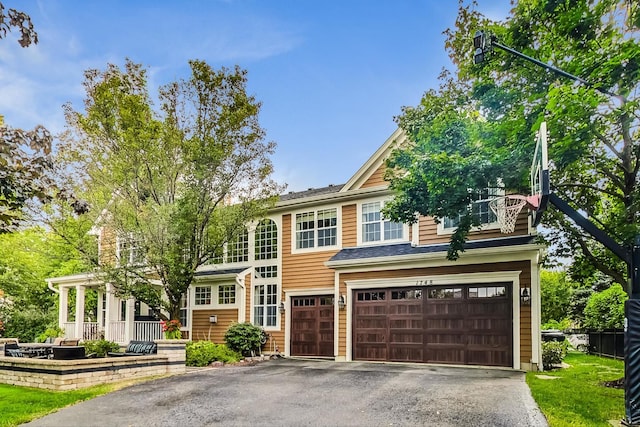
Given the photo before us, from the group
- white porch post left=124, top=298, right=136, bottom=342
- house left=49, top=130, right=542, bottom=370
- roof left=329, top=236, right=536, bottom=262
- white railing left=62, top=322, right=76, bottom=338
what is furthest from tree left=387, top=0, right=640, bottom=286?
white railing left=62, top=322, right=76, bottom=338

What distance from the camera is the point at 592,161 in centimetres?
1189

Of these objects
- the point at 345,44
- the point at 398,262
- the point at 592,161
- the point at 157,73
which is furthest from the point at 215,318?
the point at 592,161

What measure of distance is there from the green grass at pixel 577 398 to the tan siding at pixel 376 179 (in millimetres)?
7326

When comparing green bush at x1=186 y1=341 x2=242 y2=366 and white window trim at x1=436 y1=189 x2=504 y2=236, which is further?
green bush at x1=186 y1=341 x2=242 y2=366

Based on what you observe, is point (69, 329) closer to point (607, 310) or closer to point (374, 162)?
point (374, 162)

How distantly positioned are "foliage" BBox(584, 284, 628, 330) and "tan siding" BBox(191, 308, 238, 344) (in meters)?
14.7

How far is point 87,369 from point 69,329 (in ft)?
40.5

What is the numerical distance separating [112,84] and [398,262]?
32.7 ft

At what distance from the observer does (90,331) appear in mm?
21922

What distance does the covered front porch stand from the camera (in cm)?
2047

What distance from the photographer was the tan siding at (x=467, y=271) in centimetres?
1304

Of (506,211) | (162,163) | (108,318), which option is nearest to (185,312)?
(108,318)

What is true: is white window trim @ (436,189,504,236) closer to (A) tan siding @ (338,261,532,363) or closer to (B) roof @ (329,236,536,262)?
(B) roof @ (329,236,536,262)

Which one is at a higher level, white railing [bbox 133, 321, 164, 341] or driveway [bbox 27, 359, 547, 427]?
driveway [bbox 27, 359, 547, 427]
